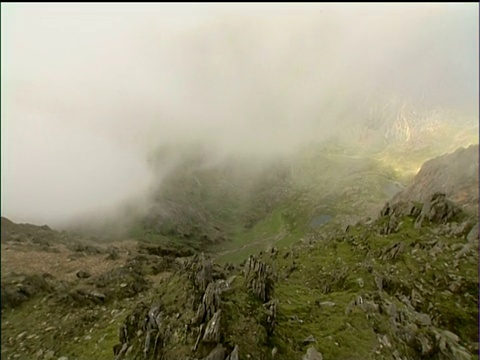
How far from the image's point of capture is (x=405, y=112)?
99.8 metres

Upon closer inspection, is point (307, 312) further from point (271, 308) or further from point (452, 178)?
point (452, 178)

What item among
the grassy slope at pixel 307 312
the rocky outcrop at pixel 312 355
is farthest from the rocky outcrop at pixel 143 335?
the rocky outcrop at pixel 312 355

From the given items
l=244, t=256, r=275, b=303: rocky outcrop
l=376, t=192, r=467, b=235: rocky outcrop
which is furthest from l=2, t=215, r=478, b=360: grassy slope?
l=376, t=192, r=467, b=235: rocky outcrop

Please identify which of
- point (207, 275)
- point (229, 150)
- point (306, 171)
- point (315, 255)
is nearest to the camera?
point (207, 275)

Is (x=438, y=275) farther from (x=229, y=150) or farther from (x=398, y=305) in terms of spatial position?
(x=229, y=150)

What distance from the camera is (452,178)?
5015 inches

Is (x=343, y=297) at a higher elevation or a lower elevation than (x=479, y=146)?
lower

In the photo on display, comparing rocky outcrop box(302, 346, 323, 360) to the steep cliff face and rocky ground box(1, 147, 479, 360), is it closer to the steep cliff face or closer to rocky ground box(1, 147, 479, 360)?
rocky ground box(1, 147, 479, 360)

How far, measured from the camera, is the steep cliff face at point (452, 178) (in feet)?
330

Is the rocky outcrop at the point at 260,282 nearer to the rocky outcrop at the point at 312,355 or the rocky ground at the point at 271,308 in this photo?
the rocky ground at the point at 271,308

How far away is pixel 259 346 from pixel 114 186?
104 meters

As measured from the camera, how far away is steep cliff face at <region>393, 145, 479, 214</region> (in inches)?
3964

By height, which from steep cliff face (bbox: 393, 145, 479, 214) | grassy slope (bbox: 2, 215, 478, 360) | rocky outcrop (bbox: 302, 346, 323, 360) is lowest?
rocky outcrop (bbox: 302, 346, 323, 360)

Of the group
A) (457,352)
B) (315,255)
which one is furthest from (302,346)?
(315,255)
